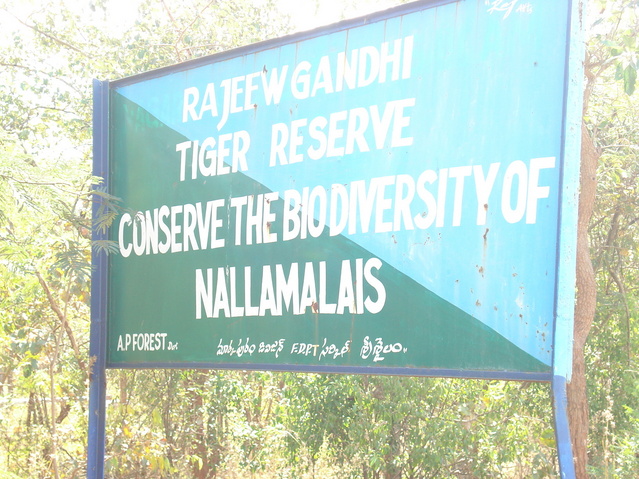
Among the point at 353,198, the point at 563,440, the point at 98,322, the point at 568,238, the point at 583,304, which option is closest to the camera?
the point at 563,440

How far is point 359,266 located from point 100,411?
2068mm

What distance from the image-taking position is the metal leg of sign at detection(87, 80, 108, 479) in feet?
15.3

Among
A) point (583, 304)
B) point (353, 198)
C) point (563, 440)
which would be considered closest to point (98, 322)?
point (353, 198)

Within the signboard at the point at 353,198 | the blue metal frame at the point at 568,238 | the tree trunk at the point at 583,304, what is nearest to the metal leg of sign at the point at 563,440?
the blue metal frame at the point at 568,238

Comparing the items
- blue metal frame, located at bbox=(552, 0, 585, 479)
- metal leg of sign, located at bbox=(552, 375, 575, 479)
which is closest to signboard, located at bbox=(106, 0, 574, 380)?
blue metal frame, located at bbox=(552, 0, 585, 479)

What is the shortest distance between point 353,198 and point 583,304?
283cm

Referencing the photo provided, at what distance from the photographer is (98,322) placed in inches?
189

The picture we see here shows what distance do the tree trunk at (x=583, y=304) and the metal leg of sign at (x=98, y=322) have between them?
3.51 metres

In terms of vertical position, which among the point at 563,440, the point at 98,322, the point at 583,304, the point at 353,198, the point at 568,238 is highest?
the point at 353,198

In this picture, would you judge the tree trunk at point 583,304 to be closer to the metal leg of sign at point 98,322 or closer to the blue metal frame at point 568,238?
the blue metal frame at point 568,238

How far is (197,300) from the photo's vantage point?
438cm

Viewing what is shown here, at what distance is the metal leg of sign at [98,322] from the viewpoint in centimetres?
465

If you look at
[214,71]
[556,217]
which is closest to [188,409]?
[214,71]

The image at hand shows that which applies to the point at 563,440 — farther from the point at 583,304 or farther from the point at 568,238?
the point at 583,304
